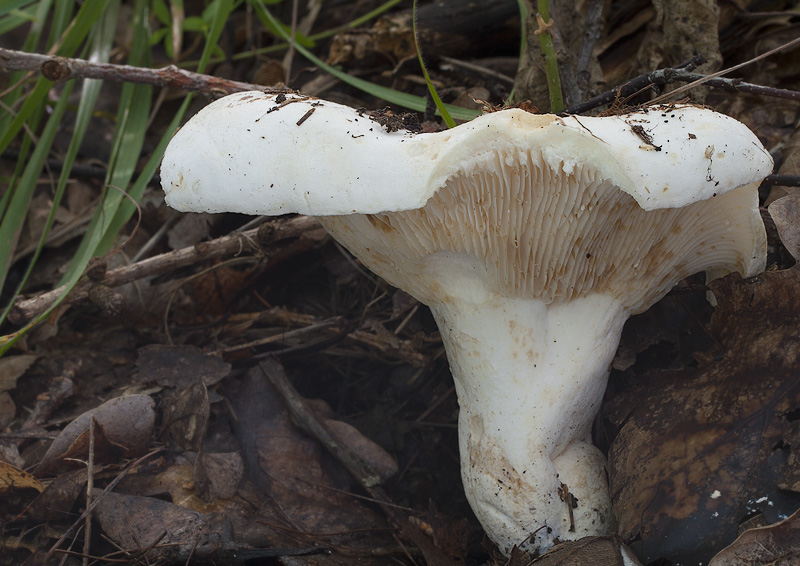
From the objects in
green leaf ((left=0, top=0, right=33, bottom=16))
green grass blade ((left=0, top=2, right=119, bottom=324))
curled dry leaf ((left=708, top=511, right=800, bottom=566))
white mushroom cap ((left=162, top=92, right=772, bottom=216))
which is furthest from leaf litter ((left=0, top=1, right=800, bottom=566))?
green leaf ((left=0, top=0, right=33, bottom=16))

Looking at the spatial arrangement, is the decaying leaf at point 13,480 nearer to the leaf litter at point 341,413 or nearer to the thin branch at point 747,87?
the leaf litter at point 341,413

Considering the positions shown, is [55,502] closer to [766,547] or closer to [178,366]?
[178,366]

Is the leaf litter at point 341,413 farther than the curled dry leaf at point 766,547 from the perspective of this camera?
Yes

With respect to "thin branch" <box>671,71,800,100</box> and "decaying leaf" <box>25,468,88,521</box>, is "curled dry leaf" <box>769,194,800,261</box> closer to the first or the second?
"thin branch" <box>671,71,800,100</box>

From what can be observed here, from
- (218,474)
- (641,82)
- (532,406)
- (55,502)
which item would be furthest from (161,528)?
(641,82)

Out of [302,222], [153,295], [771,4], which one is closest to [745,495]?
[302,222]

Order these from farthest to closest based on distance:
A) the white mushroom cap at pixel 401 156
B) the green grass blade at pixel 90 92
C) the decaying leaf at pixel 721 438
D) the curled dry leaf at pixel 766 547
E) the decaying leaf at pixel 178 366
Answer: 1. the green grass blade at pixel 90 92
2. the decaying leaf at pixel 178 366
3. the decaying leaf at pixel 721 438
4. the curled dry leaf at pixel 766 547
5. the white mushroom cap at pixel 401 156

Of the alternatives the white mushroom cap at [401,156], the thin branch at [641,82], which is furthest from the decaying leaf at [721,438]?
the thin branch at [641,82]
